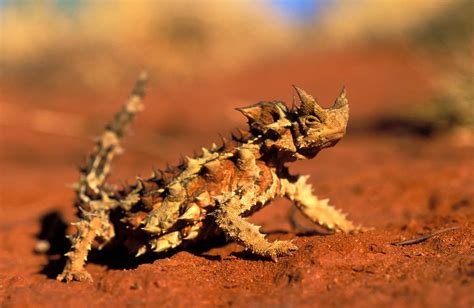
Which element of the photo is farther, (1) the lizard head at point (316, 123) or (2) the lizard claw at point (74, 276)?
(2) the lizard claw at point (74, 276)

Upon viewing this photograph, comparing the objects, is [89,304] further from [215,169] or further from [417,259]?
[417,259]

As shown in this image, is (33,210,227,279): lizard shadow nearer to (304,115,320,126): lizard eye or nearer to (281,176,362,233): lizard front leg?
(281,176,362,233): lizard front leg

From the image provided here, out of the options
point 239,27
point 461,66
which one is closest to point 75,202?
point 461,66

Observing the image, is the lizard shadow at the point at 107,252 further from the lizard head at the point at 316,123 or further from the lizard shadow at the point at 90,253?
the lizard head at the point at 316,123

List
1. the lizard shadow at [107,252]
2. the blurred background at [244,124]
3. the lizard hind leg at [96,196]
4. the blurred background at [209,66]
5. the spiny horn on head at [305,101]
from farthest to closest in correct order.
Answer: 1. the blurred background at [209,66]
2. the lizard shadow at [107,252]
3. the lizard hind leg at [96,196]
4. the spiny horn on head at [305,101]
5. the blurred background at [244,124]

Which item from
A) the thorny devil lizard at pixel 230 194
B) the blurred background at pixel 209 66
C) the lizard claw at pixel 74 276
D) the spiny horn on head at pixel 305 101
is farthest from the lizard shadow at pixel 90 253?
the blurred background at pixel 209 66

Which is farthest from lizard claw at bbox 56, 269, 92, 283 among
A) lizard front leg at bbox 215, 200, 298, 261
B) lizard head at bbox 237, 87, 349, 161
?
lizard head at bbox 237, 87, 349, 161

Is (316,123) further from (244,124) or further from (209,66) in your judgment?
(209,66)
